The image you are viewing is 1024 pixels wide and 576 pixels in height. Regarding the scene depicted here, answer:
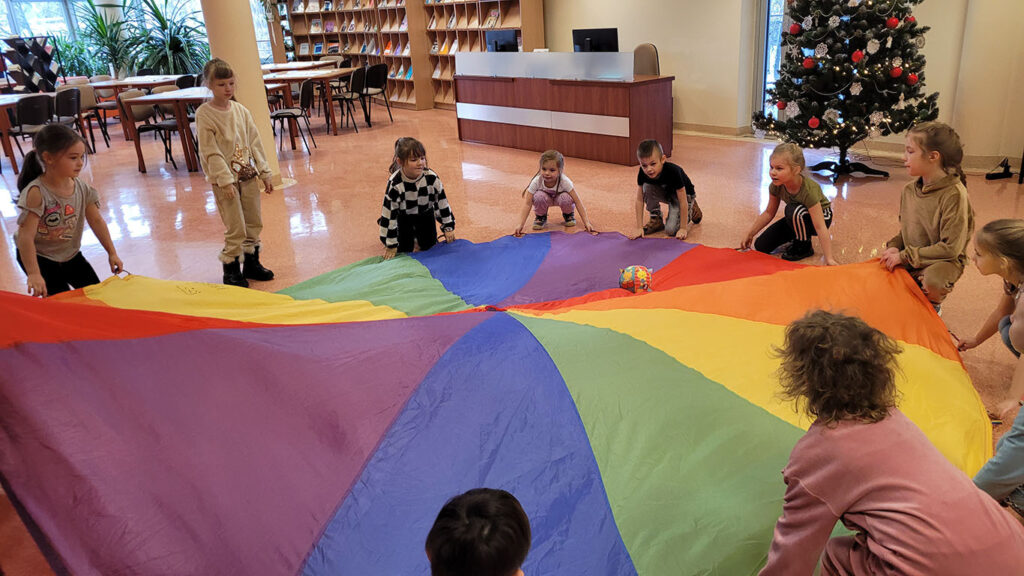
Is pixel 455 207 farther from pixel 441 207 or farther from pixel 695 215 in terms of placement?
pixel 695 215

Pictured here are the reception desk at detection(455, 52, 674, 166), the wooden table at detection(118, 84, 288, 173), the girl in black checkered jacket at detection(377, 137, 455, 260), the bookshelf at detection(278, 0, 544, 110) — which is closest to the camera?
the girl in black checkered jacket at detection(377, 137, 455, 260)

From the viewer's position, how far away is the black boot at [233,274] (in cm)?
429

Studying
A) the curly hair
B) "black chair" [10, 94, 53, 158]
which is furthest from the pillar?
the curly hair

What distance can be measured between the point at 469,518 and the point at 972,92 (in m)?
6.53

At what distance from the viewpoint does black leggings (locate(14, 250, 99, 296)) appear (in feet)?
10.3

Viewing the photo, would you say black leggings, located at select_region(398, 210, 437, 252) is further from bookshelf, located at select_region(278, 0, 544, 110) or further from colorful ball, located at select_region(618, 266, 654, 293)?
bookshelf, located at select_region(278, 0, 544, 110)

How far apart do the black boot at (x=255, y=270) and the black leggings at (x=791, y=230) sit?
3131 mm

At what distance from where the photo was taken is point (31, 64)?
413 inches

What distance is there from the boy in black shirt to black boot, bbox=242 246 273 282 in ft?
7.76

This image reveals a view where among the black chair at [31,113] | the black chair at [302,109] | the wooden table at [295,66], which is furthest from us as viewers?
the wooden table at [295,66]

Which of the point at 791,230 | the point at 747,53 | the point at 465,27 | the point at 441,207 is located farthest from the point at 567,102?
the point at 465,27

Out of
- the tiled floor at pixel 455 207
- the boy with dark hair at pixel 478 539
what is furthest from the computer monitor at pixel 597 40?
the boy with dark hair at pixel 478 539

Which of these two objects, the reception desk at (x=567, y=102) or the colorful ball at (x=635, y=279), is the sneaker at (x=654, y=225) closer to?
the colorful ball at (x=635, y=279)

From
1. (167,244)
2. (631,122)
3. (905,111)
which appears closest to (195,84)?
(167,244)
